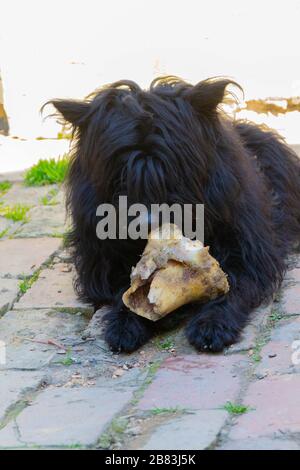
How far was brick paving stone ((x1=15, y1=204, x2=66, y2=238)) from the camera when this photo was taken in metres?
5.79

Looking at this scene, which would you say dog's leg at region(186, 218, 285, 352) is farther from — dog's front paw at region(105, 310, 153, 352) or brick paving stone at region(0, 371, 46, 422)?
brick paving stone at region(0, 371, 46, 422)

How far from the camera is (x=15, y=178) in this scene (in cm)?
690

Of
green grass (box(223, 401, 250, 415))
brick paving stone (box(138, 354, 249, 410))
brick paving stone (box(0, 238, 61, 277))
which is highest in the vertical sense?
green grass (box(223, 401, 250, 415))

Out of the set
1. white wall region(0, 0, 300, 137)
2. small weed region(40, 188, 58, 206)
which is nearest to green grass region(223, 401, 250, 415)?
small weed region(40, 188, 58, 206)

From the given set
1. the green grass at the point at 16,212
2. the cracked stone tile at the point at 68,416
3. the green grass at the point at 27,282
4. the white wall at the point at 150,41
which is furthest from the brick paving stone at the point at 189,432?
the white wall at the point at 150,41

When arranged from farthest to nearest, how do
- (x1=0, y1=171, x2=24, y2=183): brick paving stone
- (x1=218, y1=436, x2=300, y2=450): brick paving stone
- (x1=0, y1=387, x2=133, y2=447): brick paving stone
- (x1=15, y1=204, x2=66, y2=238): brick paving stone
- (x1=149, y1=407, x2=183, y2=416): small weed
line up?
(x1=0, y1=171, x2=24, y2=183): brick paving stone → (x1=15, y1=204, x2=66, y2=238): brick paving stone → (x1=149, y1=407, x2=183, y2=416): small weed → (x1=0, y1=387, x2=133, y2=447): brick paving stone → (x1=218, y1=436, x2=300, y2=450): brick paving stone

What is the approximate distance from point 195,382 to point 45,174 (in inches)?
135

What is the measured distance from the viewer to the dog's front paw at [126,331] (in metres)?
4.00

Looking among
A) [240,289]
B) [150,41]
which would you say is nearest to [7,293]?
[240,289]

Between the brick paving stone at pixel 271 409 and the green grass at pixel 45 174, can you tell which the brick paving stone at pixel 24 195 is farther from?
the brick paving stone at pixel 271 409

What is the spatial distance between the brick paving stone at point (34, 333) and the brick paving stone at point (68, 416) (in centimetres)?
35

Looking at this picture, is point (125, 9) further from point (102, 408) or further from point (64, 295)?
point (102, 408)

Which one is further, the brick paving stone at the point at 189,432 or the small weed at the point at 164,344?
the small weed at the point at 164,344

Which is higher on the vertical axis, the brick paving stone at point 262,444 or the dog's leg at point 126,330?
the brick paving stone at point 262,444
